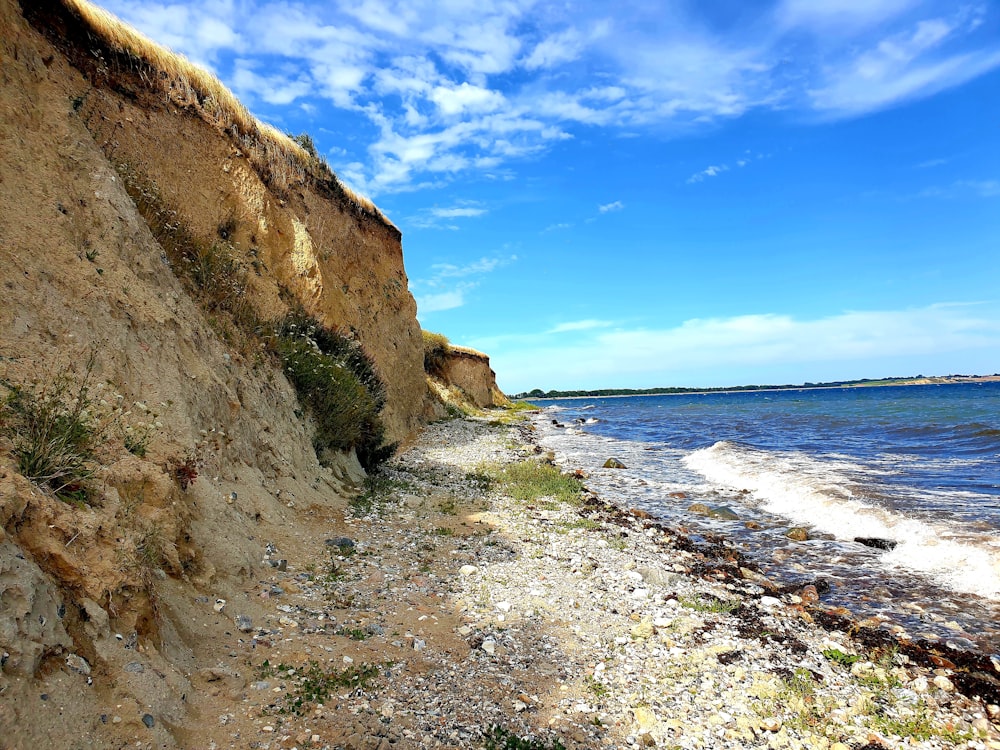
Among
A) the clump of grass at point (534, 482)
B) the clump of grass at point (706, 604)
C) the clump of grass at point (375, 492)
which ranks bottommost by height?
the clump of grass at point (706, 604)

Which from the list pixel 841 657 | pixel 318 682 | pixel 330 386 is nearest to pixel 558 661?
pixel 318 682

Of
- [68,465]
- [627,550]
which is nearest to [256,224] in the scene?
[68,465]

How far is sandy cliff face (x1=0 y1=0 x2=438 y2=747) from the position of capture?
3.74 meters

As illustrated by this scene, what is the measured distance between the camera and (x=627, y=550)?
10.6 m

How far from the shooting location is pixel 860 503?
46.3ft

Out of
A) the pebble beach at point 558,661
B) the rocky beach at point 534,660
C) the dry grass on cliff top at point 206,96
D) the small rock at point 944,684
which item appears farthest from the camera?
the dry grass on cliff top at point 206,96

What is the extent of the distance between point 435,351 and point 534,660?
4524cm

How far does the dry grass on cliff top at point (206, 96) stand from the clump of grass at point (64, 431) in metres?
9.53

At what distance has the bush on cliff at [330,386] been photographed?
38.8ft

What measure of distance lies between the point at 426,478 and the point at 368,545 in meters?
6.22

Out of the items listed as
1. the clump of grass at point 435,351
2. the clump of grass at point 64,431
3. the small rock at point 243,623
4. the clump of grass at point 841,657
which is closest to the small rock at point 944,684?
the clump of grass at point 841,657

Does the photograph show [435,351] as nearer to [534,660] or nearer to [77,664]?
[534,660]

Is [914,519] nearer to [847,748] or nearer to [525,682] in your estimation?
[847,748]

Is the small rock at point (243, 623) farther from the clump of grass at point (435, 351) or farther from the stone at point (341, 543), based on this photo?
the clump of grass at point (435, 351)
